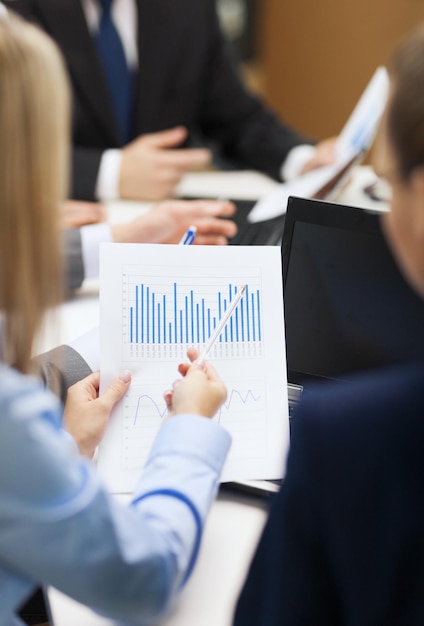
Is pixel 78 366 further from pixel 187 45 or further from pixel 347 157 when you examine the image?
pixel 187 45

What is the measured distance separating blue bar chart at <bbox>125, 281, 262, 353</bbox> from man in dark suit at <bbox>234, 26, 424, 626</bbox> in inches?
13.7

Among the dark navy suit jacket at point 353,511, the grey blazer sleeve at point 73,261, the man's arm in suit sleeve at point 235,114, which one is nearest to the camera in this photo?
the dark navy suit jacket at point 353,511

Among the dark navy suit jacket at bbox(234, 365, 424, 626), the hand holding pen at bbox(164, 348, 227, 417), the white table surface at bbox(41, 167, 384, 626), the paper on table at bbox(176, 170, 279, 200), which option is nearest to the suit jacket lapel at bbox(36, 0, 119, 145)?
the paper on table at bbox(176, 170, 279, 200)

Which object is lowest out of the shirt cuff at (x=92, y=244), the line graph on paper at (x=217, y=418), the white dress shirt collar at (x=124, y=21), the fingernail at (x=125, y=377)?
the line graph on paper at (x=217, y=418)

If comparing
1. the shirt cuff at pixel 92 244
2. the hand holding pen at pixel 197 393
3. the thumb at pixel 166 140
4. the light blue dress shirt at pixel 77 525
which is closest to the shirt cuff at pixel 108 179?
the thumb at pixel 166 140

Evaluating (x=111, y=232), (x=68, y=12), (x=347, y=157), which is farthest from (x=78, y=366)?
(x=68, y=12)

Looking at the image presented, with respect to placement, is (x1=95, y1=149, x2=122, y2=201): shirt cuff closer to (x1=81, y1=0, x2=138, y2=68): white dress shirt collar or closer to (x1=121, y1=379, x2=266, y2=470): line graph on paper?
(x1=81, y1=0, x2=138, y2=68): white dress shirt collar

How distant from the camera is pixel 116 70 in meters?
1.86

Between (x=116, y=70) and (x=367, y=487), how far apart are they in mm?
1531

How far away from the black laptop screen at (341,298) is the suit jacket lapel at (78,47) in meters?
1.00

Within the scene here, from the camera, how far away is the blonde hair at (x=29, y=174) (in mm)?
626

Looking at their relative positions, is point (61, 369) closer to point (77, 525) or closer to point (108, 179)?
point (77, 525)

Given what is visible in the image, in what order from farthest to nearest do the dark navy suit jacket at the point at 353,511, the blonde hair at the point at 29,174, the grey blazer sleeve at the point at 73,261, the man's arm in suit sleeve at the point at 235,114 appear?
1. the man's arm in suit sleeve at the point at 235,114
2. the grey blazer sleeve at the point at 73,261
3. the blonde hair at the point at 29,174
4. the dark navy suit jacket at the point at 353,511

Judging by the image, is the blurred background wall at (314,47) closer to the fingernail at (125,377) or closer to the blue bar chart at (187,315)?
the blue bar chart at (187,315)
